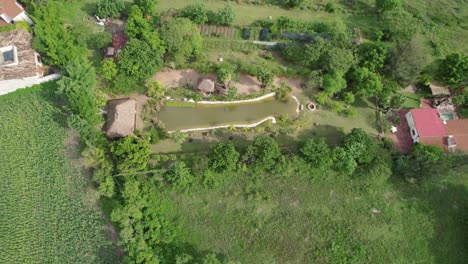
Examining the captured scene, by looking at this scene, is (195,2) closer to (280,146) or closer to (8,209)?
(280,146)

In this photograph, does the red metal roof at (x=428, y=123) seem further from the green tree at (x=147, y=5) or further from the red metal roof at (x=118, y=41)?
the red metal roof at (x=118, y=41)

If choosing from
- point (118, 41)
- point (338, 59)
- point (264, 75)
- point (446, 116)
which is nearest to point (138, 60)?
point (118, 41)

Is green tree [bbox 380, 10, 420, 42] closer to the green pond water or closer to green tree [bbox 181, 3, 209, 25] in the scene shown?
the green pond water

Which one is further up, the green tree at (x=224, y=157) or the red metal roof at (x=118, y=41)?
the red metal roof at (x=118, y=41)

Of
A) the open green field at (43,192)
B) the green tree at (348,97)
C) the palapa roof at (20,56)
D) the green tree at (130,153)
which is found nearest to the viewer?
the open green field at (43,192)

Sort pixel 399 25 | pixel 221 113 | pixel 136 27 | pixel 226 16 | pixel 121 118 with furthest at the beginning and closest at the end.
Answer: pixel 399 25, pixel 226 16, pixel 136 27, pixel 221 113, pixel 121 118

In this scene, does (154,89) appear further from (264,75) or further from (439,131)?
(439,131)

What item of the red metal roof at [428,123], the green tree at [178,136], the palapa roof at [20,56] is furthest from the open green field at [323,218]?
the palapa roof at [20,56]
